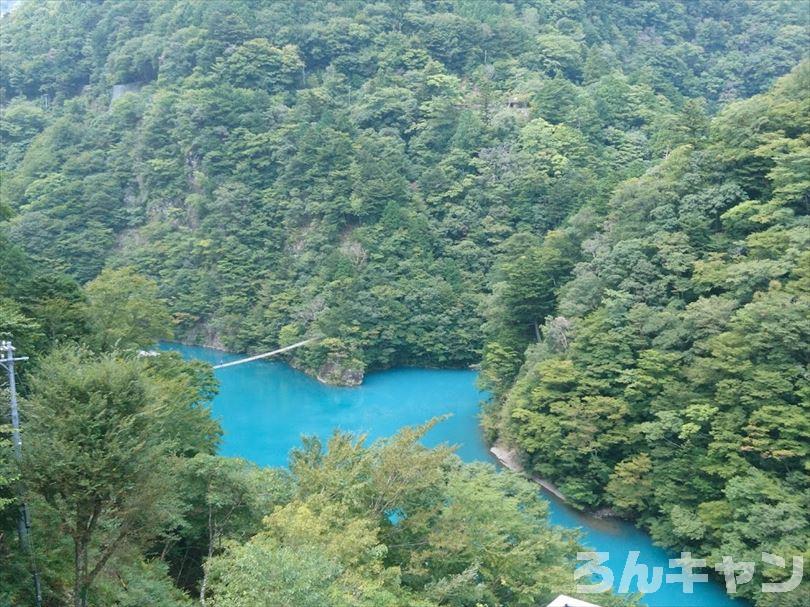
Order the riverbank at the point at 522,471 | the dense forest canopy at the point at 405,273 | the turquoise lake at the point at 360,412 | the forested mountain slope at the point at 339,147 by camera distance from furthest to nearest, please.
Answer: the forested mountain slope at the point at 339,147 < the riverbank at the point at 522,471 < the turquoise lake at the point at 360,412 < the dense forest canopy at the point at 405,273

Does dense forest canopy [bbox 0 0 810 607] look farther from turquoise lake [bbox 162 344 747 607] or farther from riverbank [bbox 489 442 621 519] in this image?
turquoise lake [bbox 162 344 747 607]

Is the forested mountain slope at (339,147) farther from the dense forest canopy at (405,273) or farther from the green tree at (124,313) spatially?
the green tree at (124,313)

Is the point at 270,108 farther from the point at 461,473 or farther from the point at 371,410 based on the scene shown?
the point at 461,473

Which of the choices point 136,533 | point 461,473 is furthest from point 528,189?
point 136,533

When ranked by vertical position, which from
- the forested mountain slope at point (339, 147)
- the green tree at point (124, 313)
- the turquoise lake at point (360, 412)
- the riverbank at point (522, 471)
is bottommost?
the riverbank at point (522, 471)

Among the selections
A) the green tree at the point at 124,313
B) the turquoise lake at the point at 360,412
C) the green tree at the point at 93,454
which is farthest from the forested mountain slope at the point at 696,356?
the green tree at the point at 93,454

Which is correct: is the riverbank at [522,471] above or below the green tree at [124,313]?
below

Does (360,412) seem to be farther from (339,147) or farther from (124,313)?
(339,147)
